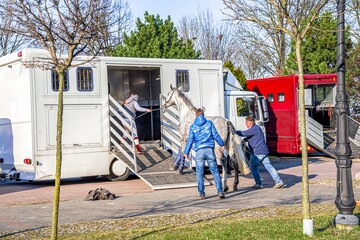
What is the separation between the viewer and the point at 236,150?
1590cm

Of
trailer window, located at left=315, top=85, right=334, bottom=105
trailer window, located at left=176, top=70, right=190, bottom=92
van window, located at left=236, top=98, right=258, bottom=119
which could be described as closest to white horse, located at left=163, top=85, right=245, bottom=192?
trailer window, located at left=176, top=70, right=190, bottom=92

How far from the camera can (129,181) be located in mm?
17938

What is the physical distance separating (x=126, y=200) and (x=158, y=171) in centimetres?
291

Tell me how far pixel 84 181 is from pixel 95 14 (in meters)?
10.9

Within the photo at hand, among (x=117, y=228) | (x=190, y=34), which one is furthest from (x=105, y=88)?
(x=190, y=34)

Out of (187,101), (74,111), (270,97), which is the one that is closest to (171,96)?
(187,101)

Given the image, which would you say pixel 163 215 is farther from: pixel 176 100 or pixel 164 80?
pixel 164 80

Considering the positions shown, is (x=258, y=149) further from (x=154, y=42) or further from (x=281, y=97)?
(x=154, y=42)

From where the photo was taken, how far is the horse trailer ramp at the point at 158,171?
1580 centimetres

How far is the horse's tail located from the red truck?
8401mm

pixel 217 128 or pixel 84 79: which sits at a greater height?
pixel 84 79

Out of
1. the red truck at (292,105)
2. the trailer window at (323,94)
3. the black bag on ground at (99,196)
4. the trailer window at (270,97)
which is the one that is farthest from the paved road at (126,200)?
the trailer window at (270,97)

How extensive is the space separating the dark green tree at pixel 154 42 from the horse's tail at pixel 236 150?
539 inches

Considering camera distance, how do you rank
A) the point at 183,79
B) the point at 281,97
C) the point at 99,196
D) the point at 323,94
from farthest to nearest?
the point at 323,94
the point at 281,97
the point at 183,79
the point at 99,196
